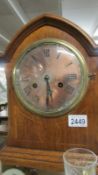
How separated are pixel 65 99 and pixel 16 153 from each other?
318 millimetres

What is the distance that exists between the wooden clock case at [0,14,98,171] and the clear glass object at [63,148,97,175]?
44mm

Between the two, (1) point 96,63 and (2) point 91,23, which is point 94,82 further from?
(2) point 91,23

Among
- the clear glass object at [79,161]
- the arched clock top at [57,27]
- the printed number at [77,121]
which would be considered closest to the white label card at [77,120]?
the printed number at [77,121]

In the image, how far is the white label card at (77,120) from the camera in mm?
895

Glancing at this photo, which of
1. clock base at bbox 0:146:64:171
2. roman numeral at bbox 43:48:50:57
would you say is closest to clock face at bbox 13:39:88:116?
roman numeral at bbox 43:48:50:57

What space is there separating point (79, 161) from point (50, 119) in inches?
8.3

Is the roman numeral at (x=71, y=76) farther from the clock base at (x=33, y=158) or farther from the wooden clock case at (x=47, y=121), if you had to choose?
the clock base at (x=33, y=158)

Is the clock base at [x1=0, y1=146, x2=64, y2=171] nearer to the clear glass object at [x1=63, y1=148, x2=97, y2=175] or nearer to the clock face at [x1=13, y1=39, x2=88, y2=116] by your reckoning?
the clear glass object at [x1=63, y1=148, x2=97, y2=175]

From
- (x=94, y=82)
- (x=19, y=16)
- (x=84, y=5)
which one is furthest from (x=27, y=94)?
(x=19, y=16)

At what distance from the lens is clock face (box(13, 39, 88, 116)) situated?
89 centimetres

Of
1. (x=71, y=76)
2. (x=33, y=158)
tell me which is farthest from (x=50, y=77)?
(x=33, y=158)

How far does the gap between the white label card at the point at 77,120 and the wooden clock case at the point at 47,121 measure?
1 cm

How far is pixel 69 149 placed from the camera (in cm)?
89

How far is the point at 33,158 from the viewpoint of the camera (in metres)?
0.89
